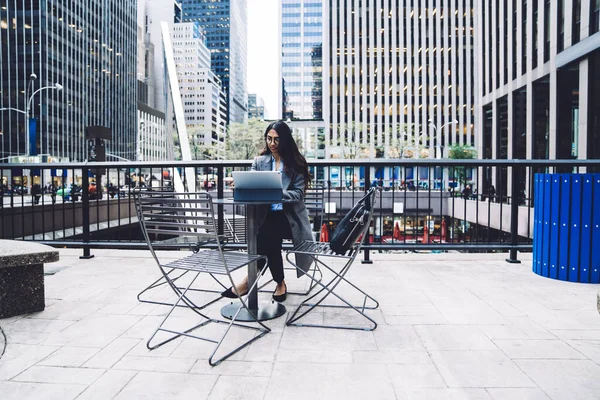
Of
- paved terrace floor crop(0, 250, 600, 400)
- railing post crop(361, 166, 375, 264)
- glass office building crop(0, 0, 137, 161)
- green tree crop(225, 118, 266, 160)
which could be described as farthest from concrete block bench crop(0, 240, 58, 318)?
glass office building crop(0, 0, 137, 161)

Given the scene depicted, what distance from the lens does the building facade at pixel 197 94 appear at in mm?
55562

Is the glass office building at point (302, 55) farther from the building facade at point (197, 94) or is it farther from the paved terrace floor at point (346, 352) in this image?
the paved terrace floor at point (346, 352)

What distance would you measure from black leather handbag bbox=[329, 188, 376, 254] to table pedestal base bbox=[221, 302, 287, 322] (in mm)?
813

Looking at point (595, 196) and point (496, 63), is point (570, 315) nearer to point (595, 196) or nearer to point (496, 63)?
point (595, 196)

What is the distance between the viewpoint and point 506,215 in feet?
68.3

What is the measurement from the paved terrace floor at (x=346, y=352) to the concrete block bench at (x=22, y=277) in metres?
0.13

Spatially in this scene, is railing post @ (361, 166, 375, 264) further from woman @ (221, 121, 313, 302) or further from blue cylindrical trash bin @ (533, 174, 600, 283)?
blue cylindrical trash bin @ (533, 174, 600, 283)

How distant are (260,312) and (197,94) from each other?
363ft

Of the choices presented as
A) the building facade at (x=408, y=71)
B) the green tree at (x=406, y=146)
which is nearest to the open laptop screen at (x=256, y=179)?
the green tree at (x=406, y=146)

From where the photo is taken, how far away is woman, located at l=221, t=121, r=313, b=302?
3.89 m

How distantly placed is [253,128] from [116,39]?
5876 cm

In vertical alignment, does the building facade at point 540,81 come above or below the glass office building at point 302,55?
below

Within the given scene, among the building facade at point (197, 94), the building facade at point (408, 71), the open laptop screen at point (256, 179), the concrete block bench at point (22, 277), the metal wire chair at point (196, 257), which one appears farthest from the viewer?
the building facade at point (408, 71)

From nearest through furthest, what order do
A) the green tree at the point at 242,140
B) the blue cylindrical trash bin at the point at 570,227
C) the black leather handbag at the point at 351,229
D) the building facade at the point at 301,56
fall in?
1. the black leather handbag at the point at 351,229
2. the blue cylindrical trash bin at the point at 570,227
3. the green tree at the point at 242,140
4. the building facade at the point at 301,56
